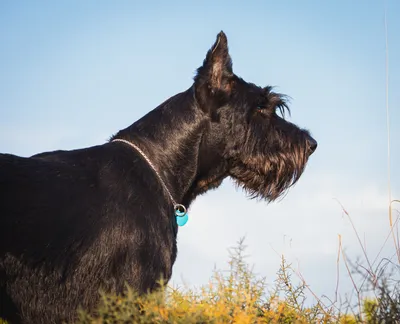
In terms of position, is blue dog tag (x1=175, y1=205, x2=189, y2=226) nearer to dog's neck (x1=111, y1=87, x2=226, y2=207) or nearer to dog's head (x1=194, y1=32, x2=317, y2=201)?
dog's neck (x1=111, y1=87, x2=226, y2=207)

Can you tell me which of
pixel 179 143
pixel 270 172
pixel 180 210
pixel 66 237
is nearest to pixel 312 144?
pixel 270 172

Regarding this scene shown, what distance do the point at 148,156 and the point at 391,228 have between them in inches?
101

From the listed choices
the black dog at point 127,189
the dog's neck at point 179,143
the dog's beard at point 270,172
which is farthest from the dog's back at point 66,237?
the dog's beard at point 270,172

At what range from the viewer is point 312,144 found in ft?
20.6

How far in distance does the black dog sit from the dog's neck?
11 millimetres

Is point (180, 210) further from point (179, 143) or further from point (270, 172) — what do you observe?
point (270, 172)

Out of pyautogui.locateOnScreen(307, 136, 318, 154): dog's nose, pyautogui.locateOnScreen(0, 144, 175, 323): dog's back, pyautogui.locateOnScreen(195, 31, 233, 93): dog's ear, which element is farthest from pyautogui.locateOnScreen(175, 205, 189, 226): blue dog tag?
pyautogui.locateOnScreen(307, 136, 318, 154): dog's nose

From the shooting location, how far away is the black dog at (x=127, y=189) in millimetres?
4082

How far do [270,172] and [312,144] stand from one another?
666mm

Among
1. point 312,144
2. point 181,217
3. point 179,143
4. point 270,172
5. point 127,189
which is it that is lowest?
point 127,189

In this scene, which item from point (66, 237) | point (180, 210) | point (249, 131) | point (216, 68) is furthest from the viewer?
point (249, 131)

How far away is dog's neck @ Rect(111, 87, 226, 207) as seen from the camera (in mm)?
5273

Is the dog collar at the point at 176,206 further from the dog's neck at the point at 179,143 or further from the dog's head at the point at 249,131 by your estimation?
the dog's head at the point at 249,131

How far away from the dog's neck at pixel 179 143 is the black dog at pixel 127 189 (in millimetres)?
11
